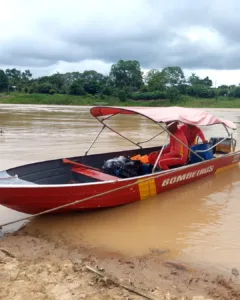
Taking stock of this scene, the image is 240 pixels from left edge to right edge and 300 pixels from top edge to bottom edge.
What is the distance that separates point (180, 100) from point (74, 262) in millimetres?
53064

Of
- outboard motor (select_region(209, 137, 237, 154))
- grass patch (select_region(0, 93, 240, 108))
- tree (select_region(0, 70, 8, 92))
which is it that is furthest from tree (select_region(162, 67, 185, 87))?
outboard motor (select_region(209, 137, 237, 154))

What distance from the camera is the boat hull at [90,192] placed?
5109mm

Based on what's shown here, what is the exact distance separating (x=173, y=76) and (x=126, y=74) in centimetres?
915

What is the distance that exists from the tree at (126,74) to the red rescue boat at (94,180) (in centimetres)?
6146

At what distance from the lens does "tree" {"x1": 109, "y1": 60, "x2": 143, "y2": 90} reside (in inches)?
2746

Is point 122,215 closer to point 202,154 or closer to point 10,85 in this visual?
point 202,154

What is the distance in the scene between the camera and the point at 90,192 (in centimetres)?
564

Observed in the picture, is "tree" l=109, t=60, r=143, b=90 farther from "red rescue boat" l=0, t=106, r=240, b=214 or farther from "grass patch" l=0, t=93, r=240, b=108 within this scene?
"red rescue boat" l=0, t=106, r=240, b=214

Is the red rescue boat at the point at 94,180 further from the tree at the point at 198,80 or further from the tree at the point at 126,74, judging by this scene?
the tree at the point at 198,80

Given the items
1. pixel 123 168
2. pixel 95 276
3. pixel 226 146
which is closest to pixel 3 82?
pixel 226 146

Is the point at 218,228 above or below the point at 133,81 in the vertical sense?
below

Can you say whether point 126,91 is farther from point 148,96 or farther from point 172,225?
point 172,225

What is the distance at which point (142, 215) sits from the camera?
248 inches

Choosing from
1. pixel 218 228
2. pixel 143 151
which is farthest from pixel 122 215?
pixel 143 151
